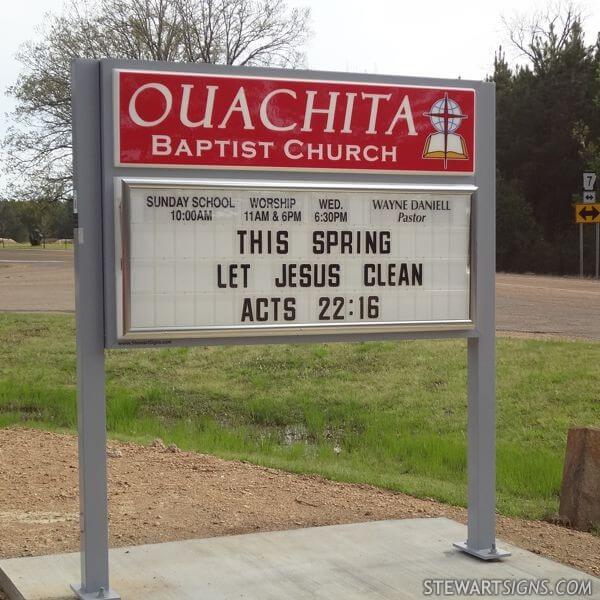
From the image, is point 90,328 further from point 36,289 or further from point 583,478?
point 36,289

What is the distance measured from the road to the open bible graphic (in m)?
9.70

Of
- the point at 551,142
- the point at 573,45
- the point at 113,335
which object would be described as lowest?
the point at 113,335

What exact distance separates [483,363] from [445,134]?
1.31m

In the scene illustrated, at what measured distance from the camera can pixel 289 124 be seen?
573cm

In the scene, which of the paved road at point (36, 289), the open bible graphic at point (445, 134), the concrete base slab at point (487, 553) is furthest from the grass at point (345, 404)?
the paved road at point (36, 289)

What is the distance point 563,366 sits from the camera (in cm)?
1266

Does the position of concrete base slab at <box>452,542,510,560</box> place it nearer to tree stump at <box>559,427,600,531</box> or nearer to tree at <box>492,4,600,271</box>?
tree stump at <box>559,427,600,531</box>

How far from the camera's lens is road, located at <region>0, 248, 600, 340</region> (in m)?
16.8

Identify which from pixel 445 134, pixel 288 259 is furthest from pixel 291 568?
pixel 445 134

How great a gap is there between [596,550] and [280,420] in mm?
5952

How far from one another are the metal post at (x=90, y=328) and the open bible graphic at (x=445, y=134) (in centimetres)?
190

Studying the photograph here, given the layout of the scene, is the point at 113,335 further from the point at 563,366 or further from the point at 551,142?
the point at 551,142

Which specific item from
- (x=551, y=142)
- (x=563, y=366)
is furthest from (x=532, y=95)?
(x=563, y=366)

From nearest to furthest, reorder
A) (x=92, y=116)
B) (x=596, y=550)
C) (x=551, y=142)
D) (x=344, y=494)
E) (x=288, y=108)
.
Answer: (x=92, y=116)
(x=288, y=108)
(x=596, y=550)
(x=344, y=494)
(x=551, y=142)
